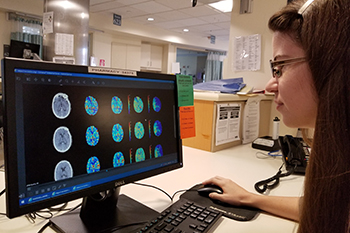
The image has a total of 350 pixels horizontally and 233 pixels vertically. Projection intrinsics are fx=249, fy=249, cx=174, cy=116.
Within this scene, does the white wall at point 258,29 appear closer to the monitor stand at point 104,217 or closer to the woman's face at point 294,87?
the woman's face at point 294,87

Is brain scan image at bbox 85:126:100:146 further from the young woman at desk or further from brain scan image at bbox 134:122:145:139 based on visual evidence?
the young woman at desk

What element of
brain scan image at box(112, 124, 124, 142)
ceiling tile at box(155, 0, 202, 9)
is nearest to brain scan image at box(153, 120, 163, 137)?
brain scan image at box(112, 124, 124, 142)

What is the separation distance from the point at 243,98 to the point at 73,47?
1.73 metres

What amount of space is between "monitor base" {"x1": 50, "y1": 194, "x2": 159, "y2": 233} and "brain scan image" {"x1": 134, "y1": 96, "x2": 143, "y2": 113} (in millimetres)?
278

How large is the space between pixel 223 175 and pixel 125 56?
20.0ft

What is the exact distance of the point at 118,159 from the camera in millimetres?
640

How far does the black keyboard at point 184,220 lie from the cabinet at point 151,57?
267 inches

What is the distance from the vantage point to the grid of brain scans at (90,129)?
0.50m

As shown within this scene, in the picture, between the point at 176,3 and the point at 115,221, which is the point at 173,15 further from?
the point at 115,221

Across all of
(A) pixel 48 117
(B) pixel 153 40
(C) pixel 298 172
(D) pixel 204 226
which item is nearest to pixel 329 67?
(D) pixel 204 226

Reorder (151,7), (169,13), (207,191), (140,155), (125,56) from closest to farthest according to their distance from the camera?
1. (140,155)
2. (207,191)
3. (151,7)
4. (169,13)
5. (125,56)

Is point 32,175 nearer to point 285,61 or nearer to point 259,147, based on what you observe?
point 285,61

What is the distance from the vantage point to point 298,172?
111 cm

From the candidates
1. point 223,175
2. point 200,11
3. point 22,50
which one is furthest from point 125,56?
point 223,175
